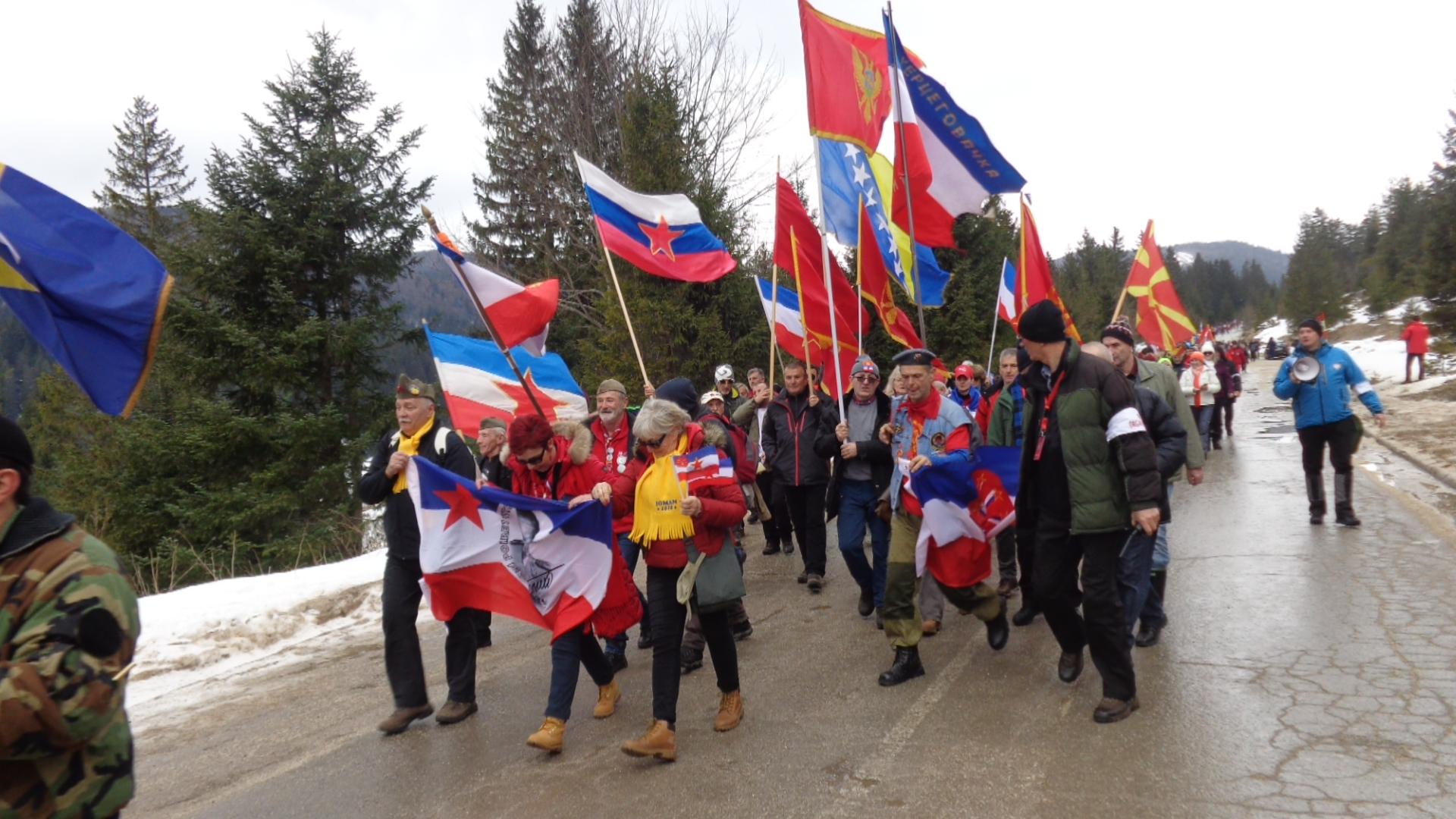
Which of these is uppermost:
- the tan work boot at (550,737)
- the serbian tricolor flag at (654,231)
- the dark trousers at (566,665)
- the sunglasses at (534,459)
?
the serbian tricolor flag at (654,231)

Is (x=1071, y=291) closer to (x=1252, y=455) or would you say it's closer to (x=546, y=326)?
(x=1252, y=455)

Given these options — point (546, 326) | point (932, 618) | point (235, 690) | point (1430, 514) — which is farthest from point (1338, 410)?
point (235, 690)

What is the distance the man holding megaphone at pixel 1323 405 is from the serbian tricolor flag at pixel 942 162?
3.34 meters

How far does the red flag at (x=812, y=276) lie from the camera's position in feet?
27.1

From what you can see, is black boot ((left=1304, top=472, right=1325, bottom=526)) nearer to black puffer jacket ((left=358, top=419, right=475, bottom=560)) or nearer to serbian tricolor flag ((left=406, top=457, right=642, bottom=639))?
serbian tricolor flag ((left=406, top=457, right=642, bottom=639))

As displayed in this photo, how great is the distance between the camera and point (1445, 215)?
28.5 meters

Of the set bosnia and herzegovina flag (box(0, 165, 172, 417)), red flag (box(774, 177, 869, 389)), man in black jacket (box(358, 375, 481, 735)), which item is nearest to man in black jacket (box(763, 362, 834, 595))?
red flag (box(774, 177, 869, 389))

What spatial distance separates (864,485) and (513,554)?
2.84 metres

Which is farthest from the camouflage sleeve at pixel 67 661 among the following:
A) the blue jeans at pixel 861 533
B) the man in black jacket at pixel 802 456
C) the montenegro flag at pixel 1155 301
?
the montenegro flag at pixel 1155 301

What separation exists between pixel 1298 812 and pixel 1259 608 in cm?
317

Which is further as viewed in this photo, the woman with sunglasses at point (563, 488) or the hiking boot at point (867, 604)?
the hiking boot at point (867, 604)

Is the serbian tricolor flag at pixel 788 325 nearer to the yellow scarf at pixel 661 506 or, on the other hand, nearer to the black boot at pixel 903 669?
the black boot at pixel 903 669

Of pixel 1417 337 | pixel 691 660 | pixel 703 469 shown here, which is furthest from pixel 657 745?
pixel 1417 337

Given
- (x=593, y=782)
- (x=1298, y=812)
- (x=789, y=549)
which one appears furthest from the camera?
(x=789, y=549)
